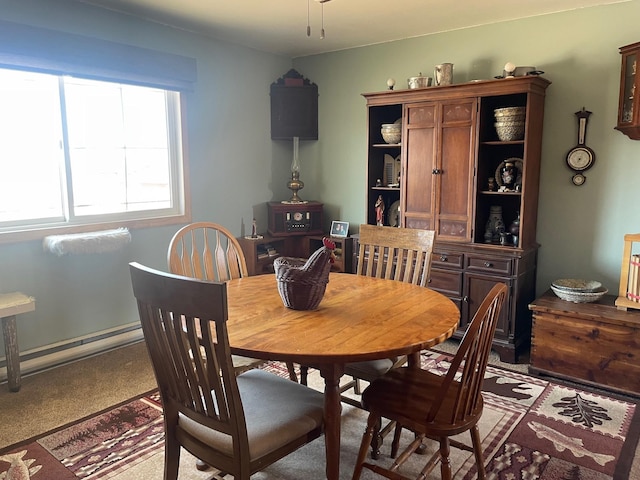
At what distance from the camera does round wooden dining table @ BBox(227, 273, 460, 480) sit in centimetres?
152

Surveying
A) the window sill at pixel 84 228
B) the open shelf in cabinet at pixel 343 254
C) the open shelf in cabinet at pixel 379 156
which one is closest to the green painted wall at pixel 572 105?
the open shelf in cabinet at pixel 379 156

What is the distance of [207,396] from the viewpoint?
1.46m

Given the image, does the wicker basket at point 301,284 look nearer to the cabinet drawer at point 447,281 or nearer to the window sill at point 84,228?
the cabinet drawer at point 447,281

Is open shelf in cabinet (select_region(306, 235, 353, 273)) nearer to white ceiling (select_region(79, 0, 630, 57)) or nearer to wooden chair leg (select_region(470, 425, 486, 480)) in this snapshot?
white ceiling (select_region(79, 0, 630, 57))

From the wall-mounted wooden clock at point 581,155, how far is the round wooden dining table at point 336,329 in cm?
175

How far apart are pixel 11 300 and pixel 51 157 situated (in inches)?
36.4

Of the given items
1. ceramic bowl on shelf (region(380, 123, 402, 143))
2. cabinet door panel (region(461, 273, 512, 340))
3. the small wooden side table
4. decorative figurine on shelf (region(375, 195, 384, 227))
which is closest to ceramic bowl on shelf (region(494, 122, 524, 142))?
ceramic bowl on shelf (region(380, 123, 402, 143))

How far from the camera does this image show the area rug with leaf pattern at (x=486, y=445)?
205 centimetres

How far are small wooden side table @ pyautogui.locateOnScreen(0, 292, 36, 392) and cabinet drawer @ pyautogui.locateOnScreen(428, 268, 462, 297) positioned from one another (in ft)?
8.16

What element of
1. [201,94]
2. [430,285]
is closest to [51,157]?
[201,94]

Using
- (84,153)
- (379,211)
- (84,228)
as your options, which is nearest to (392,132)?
(379,211)

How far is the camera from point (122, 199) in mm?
3471

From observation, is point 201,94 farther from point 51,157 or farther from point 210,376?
point 210,376

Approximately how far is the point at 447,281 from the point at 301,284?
6.00ft
